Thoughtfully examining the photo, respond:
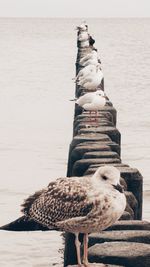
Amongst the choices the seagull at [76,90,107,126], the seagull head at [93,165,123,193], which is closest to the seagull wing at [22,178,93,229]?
the seagull head at [93,165,123,193]

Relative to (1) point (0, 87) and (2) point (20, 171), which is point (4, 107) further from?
(2) point (20, 171)

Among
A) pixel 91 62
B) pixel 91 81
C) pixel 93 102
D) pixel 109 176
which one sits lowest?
pixel 109 176

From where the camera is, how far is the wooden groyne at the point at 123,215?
5793 millimetres

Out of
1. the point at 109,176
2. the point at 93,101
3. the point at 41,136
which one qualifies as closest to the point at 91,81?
the point at 93,101

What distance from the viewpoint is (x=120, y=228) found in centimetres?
640

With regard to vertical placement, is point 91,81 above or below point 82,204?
above

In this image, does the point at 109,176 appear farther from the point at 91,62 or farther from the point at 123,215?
the point at 91,62

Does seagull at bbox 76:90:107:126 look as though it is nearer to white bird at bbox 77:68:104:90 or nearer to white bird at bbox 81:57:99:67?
white bird at bbox 77:68:104:90

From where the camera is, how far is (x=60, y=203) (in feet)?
20.5

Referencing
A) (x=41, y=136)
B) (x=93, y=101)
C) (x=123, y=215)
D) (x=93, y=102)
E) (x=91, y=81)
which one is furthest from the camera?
(x=41, y=136)

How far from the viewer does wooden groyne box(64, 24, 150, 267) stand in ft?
19.0

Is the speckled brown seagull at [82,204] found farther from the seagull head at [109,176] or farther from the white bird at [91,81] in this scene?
the white bird at [91,81]

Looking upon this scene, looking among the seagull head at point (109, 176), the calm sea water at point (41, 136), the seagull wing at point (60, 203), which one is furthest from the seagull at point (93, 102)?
the seagull head at point (109, 176)

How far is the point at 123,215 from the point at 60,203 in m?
0.66
